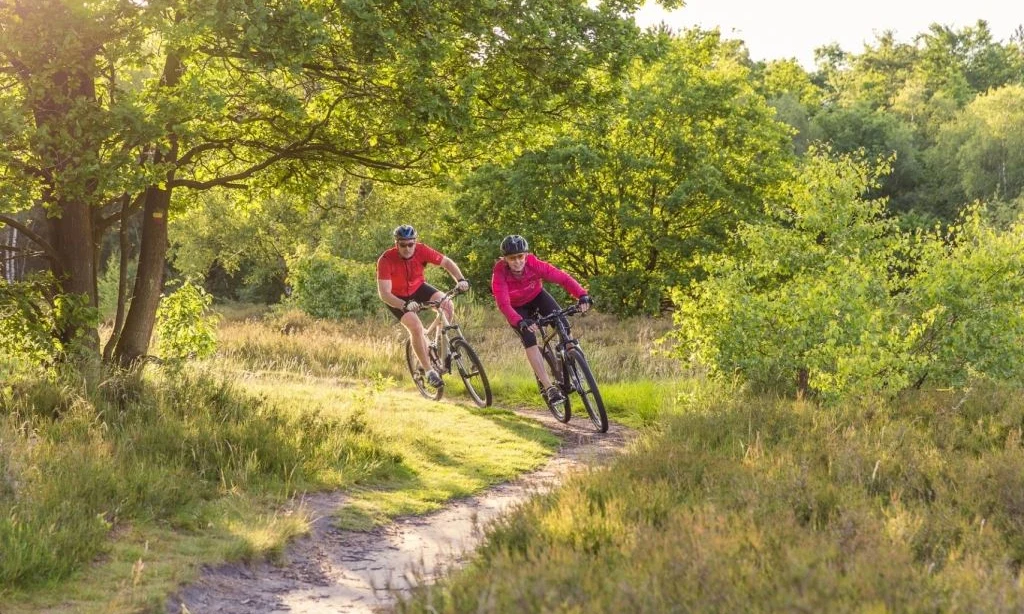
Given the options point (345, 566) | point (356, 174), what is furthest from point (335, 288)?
point (345, 566)

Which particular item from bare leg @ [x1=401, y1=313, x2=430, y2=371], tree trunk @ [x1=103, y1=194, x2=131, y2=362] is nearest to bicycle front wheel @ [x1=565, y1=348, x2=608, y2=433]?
bare leg @ [x1=401, y1=313, x2=430, y2=371]

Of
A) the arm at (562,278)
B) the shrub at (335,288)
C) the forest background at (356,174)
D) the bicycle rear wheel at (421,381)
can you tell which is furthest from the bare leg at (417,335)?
the shrub at (335,288)

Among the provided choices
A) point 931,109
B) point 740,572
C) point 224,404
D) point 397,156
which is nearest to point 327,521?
point 224,404

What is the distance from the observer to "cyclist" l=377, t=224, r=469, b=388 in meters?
11.7

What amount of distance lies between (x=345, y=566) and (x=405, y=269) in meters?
6.19

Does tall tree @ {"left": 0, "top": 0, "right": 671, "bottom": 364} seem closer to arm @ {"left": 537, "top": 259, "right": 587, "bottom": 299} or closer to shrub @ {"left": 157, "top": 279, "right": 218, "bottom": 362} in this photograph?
shrub @ {"left": 157, "top": 279, "right": 218, "bottom": 362}

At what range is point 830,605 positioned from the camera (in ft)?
11.6

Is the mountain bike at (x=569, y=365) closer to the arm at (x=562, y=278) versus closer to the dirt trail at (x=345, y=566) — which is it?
A: the arm at (x=562, y=278)

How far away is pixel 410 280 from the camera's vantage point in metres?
12.1

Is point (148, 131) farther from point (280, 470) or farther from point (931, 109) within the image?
point (931, 109)

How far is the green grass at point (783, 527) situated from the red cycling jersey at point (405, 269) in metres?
4.85

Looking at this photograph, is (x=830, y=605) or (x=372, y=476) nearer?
(x=830, y=605)

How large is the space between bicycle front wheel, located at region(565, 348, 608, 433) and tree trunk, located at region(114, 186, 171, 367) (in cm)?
510

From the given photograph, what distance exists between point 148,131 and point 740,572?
6.97 m
